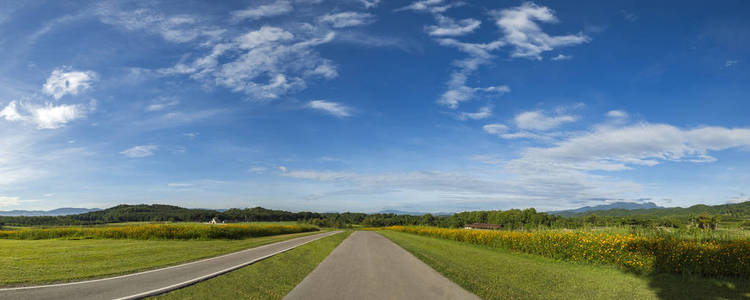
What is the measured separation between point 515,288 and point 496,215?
13543 cm

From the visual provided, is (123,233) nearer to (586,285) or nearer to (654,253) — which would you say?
(586,285)

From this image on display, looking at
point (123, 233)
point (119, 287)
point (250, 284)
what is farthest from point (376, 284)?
point (123, 233)

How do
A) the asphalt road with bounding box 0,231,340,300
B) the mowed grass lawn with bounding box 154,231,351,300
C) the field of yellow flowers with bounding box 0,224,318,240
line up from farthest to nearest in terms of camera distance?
the field of yellow flowers with bounding box 0,224,318,240 → the mowed grass lawn with bounding box 154,231,351,300 → the asphalt road with bounding box 0,231,340,300

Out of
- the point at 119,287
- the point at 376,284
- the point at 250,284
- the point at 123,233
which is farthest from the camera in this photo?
the point at 123,233

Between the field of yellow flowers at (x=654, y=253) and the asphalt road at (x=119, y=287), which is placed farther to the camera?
the field of yellow flowers at (x=654, y=253)

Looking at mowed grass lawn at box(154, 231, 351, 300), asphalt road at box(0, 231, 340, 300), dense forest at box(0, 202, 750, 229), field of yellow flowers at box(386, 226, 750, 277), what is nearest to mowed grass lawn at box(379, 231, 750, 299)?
field of yellow flowers at box(386, 226, 750, 277)

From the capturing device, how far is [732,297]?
8.05 m

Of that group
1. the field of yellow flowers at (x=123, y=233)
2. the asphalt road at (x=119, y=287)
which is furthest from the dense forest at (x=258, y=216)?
the asphalt road at (x=119, y=287)

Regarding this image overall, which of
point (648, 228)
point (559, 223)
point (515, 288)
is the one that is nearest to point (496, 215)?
point (559, 223)

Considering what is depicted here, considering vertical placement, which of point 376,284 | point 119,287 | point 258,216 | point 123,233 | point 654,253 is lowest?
point 258,216

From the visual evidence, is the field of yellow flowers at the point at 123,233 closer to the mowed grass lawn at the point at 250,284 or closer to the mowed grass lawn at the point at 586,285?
the mowed grass lawn at the point at 250,284

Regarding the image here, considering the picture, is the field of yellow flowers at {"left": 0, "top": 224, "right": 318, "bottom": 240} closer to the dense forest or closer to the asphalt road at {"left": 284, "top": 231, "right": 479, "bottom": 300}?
the asphalt road at {"left": 284, "top": 231, "right": 479, "bottom": 300}

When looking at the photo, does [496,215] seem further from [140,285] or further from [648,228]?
[140,285]

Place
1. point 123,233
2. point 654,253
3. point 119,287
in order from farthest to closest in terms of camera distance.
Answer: point 123,233 < point 654,253 < point 119,287
